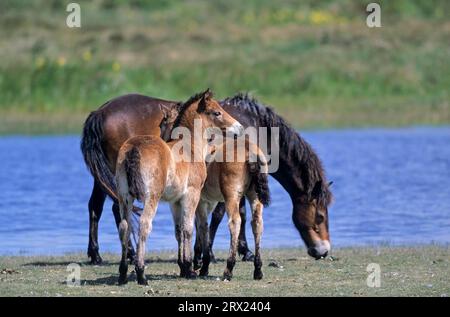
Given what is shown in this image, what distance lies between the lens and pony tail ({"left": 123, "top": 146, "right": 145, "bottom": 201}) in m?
9.81

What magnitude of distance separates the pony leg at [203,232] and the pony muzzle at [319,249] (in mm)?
1701

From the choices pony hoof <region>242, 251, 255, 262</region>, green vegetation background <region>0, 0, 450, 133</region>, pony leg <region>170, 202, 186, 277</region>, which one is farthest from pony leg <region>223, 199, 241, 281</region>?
green vegetation background <region>0, 0, 450, 133</region>

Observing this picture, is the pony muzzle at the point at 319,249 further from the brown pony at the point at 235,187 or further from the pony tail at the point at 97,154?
the pony tail at the point at 97,154

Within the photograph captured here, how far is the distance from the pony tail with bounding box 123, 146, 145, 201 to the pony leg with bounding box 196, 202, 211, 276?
4.47 ft

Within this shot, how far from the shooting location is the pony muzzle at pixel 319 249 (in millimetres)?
12312

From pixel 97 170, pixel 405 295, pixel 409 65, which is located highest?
pixel 409 65

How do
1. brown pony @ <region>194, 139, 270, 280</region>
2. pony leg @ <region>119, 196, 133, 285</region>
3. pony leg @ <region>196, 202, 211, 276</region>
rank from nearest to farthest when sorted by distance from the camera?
pony leg @ <region>119, 196, 133, 285</region>, brown pony @ <region>194, 139, 270, 280</region>, pony leg @ <region>196, 202, 211, 276</region>

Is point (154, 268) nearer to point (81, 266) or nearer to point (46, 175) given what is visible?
point (81, 266)

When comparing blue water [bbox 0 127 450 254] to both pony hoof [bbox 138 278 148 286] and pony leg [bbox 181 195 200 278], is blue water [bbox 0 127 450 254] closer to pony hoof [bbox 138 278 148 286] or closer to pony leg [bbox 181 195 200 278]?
pony leg [bbox 181 195 200 278]

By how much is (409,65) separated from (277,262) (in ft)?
61.6

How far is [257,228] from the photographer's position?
10781 mm

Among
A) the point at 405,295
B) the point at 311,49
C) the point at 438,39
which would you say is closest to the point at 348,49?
the point at 311,49

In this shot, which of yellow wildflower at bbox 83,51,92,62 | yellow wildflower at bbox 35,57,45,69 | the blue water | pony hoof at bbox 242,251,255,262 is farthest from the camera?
yellow wildflower at bbox 83,51,92,62

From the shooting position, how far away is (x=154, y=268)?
38.4 ft
